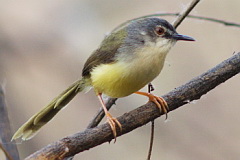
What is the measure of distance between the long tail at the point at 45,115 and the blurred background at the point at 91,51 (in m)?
0.86

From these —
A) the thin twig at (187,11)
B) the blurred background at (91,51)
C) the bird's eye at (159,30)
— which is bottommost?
the blurred background at (91,51)

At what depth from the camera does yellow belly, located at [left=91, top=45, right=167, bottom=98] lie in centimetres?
389

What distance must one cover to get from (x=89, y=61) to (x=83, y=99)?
190cm

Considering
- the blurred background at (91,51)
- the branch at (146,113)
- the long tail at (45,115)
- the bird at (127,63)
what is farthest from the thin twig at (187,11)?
the blurred background at (91,51)

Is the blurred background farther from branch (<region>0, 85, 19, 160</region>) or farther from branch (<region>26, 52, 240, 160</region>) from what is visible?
branch (<region>0, 85, 19, 160</region>)

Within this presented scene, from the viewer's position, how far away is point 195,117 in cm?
575

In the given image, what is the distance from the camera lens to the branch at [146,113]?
9.75 feet

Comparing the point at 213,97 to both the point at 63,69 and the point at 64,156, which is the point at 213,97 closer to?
the point at 63,69

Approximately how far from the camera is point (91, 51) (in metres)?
6.33

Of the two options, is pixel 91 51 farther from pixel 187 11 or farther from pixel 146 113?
pixel 146 113

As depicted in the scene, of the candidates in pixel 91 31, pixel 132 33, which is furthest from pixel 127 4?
pixel 132 33

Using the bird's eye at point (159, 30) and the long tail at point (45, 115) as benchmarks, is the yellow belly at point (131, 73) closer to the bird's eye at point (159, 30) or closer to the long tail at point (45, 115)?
the bird's eye at point (159, 30)

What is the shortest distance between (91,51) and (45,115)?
85.2 inches

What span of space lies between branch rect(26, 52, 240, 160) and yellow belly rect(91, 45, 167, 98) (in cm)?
34
